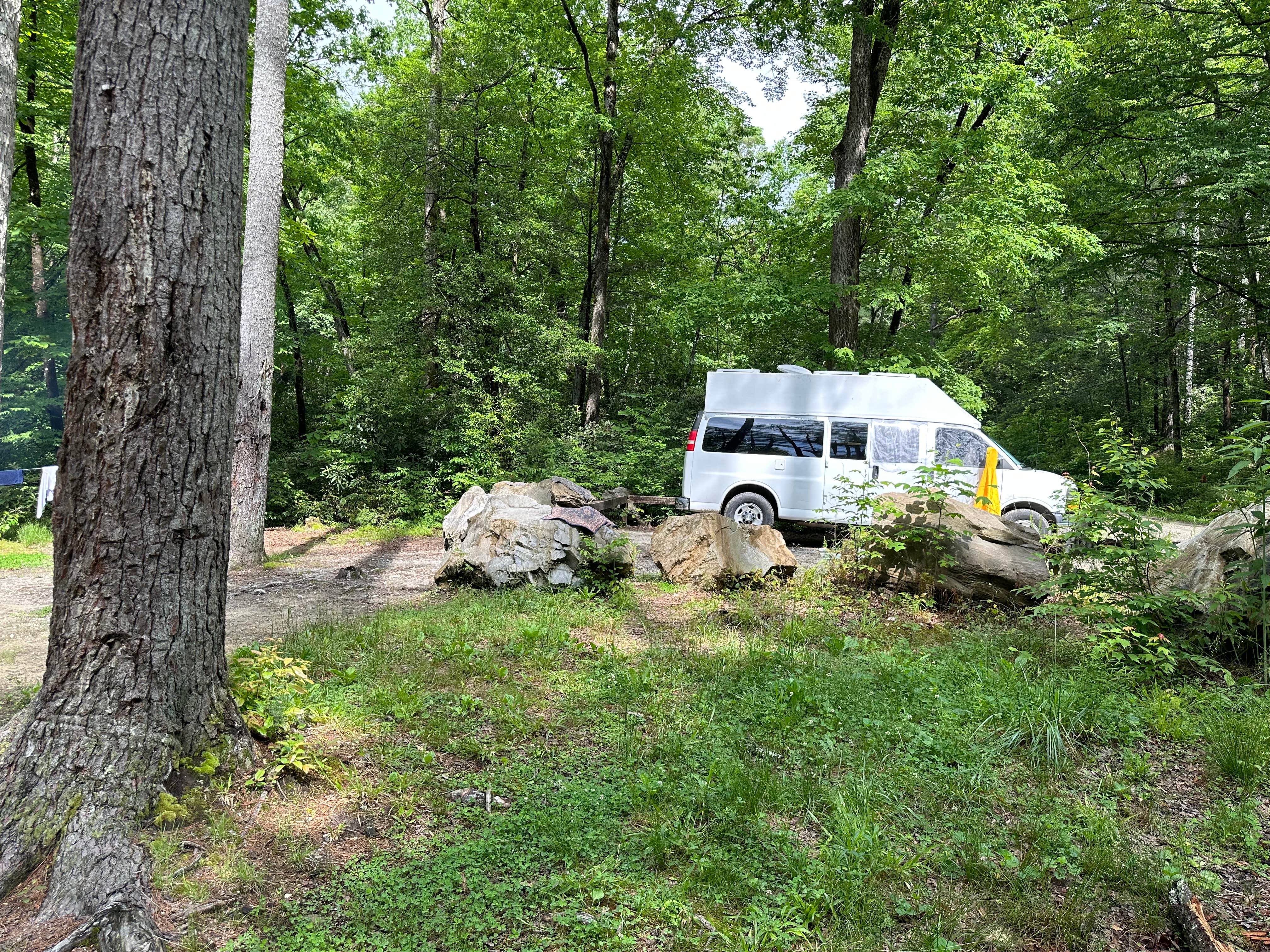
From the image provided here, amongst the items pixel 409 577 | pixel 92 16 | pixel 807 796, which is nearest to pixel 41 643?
pixel 409 577

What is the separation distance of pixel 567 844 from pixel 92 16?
3.61 meters

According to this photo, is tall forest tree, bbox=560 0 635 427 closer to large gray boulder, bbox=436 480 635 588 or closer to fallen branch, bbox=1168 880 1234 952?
large gray boulder, bbox=436 480 635 588

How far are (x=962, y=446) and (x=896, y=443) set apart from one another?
2.97 feet

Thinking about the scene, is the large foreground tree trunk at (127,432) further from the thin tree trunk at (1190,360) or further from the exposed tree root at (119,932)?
the thin tree trunk at (1190,360)

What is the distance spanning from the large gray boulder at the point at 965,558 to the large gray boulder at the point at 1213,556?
49.6 inches

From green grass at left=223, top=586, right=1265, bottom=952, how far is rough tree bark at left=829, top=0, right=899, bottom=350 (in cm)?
867

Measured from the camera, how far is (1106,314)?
63.3 ft

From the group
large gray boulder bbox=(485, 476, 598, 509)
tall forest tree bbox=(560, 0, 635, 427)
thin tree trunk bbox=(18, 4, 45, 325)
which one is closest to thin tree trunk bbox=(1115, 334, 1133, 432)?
tall forest tree bbox=(560, 0, 635, 427)

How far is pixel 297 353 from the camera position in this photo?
17.4 m

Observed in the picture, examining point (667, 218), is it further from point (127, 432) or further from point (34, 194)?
point (127, 432)

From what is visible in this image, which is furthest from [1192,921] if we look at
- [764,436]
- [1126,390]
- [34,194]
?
[1126,390]

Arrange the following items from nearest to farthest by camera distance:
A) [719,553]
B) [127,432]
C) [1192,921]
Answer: [1192,921], [127,432], [719,553]

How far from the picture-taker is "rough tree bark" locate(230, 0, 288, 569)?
819 cm

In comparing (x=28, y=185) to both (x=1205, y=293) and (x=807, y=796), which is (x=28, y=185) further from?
(x=1205, y=293)
